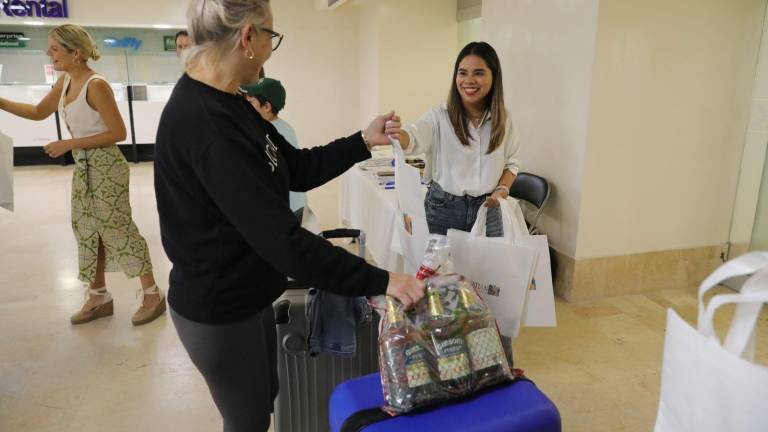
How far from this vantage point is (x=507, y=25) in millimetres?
3688


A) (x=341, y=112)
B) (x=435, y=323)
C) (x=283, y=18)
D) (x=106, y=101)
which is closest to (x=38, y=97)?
(x=283, y=18)

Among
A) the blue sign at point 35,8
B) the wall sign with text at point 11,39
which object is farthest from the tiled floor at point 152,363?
the wall sign with text at point 11,39

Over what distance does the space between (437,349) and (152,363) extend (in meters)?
1.98

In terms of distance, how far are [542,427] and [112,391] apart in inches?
79.9

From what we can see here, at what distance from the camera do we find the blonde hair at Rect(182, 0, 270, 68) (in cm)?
105

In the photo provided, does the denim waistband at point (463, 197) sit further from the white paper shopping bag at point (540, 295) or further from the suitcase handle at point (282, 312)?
the suitcase handle at point (282, 312)

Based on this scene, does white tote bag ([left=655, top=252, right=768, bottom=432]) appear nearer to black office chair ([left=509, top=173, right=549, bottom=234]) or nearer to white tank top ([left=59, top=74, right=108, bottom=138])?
black office chair ([left=509, top=173, right=549, bottom=234])

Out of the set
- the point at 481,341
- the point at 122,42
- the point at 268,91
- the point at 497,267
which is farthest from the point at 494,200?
the point at 122,42

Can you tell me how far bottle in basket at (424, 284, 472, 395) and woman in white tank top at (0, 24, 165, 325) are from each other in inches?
90.9

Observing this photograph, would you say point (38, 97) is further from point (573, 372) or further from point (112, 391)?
point (573, 372)

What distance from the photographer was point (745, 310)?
1.88 ft

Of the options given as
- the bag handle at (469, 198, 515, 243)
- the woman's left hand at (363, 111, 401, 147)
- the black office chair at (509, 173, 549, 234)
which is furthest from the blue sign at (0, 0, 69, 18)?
the bag handle at (469, 198, 515, 243)

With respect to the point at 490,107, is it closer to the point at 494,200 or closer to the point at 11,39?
the point at 494,200

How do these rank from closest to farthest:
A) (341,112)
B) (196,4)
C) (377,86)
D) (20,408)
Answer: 1. (196,4)
2. (20,408)
3. (377,86)
4. (341,112)
